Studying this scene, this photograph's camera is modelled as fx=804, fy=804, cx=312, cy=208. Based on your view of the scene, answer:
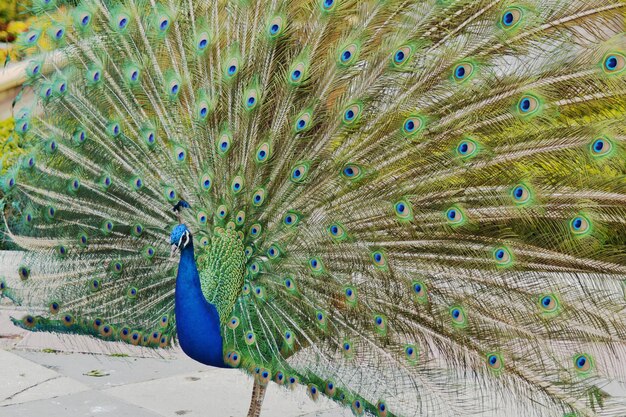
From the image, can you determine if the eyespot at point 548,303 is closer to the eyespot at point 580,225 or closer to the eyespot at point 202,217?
the eyespot at point 580,225

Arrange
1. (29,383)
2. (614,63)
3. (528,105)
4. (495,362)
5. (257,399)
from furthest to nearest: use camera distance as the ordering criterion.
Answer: (29,383)
(257,399)
(495,362)
(528,105)
(614,63)

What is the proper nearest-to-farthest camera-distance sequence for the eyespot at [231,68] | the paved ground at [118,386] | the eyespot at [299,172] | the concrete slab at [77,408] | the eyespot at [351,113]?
the eyespot at [351,113]
the eyespot at [299,172]
the eyespot at [231,68]
the concrete slab at [77,408]
the paved ground at [118,386]

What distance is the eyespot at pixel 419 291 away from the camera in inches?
118

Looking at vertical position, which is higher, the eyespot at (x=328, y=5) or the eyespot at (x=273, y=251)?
the eyespot at (x=328, y=5)

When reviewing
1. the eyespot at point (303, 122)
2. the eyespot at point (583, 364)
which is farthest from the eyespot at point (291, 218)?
the eyespot at point (583, 364)

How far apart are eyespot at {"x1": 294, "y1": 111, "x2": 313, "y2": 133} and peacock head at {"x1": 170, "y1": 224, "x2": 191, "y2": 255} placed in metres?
0.58

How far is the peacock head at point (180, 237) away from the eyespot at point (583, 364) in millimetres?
1508

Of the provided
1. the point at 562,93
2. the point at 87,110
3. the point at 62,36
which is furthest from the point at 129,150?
the point at 562,93

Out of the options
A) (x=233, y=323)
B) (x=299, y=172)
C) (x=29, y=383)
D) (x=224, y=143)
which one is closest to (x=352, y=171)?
(x=299, y=172)

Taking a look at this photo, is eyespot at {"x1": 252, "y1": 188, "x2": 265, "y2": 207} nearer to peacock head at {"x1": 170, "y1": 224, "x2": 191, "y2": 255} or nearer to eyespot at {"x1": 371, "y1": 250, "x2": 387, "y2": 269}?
peacock head at {"x1": 170, "y1": 224, "x2": 191, "y2": 255}

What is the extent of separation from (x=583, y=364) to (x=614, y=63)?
1.05 m

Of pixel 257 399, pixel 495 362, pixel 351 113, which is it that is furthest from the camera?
pixel 257 399

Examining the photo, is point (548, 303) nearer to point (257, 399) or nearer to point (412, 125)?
point (412, 125)

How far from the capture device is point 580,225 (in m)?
2.77
